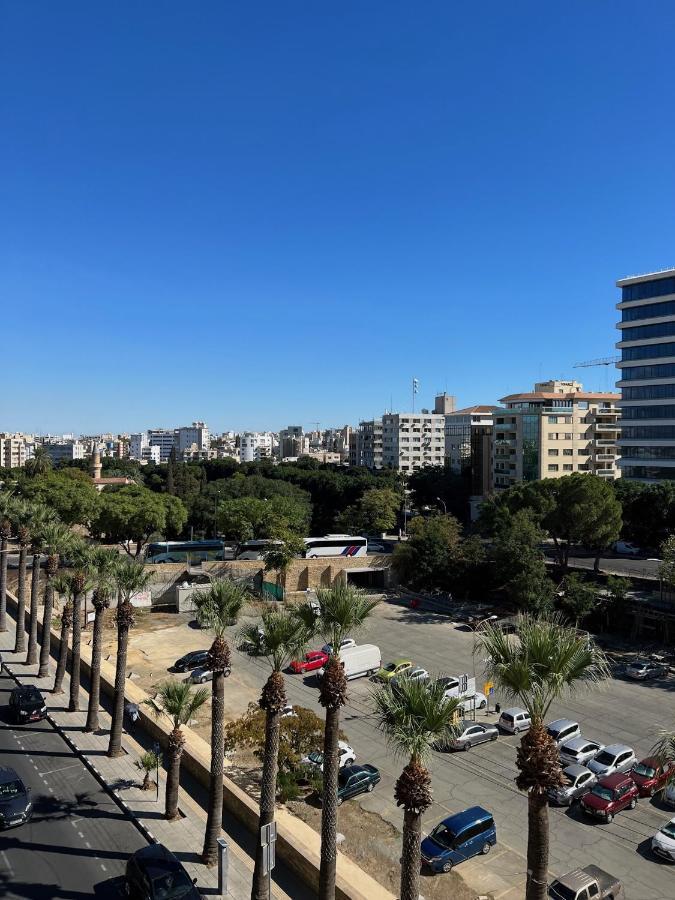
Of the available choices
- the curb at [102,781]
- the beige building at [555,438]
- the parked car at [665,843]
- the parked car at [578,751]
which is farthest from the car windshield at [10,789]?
the beige building at [555,438]

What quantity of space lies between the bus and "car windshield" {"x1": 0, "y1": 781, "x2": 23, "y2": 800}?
43947 millimetres

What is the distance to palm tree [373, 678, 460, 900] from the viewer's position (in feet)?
40.3

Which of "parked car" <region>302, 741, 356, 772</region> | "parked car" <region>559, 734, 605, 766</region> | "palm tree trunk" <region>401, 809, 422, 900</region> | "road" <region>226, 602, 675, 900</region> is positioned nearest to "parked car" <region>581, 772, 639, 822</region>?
"road" <region>226, 602, 675, 900</region>

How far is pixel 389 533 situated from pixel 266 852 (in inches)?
3175

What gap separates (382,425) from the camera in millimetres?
162500

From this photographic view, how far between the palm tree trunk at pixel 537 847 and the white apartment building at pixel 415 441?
472ft

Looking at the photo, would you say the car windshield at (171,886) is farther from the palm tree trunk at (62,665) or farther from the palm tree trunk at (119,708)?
the palm tree trunk at (62,665)

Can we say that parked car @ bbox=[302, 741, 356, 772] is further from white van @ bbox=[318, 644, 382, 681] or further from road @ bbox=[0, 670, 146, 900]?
white van @ bbox=[318, 644, 382, 681]

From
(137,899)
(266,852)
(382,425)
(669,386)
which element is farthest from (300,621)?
(382,425)

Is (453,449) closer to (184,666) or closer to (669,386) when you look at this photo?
(669,386)

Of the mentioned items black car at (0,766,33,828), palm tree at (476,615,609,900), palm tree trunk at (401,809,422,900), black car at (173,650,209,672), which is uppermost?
palm tree at (476,615,609,900)

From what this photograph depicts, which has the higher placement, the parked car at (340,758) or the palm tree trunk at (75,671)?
the palm tree trunk at (75,671)

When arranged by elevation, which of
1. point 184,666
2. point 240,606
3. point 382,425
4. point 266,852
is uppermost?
point 382,425

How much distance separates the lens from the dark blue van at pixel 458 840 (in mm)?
18875
